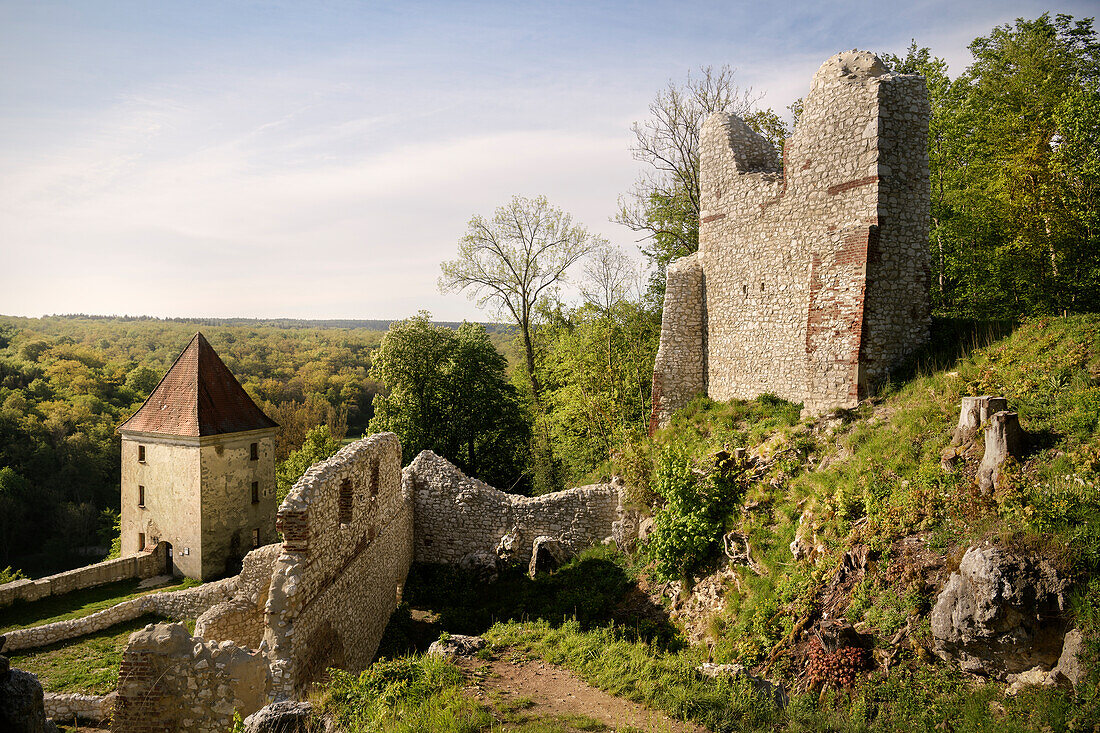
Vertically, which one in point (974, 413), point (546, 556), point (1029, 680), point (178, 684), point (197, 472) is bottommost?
point (546, 556)

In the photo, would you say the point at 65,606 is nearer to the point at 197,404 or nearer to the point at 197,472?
the point at 197,472

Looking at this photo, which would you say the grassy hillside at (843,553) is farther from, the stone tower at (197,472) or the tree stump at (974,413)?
the stone tower at (197,472)

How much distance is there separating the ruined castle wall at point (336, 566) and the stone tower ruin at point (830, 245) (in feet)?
26.4

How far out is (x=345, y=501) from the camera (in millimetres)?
9938

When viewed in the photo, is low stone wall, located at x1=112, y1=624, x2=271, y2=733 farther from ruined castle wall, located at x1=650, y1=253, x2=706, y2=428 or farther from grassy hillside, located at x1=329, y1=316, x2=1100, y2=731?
ruined castle wall, located at x1=650, y1=253, x2=706, y2=428

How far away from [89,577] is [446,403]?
1189 cm

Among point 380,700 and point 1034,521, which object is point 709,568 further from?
point 380,700

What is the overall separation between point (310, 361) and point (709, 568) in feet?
204

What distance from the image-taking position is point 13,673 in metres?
3.23

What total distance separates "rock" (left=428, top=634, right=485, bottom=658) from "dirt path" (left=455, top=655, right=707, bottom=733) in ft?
0.50

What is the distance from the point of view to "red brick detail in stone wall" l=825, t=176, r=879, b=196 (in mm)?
9789

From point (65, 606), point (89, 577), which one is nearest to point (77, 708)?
point (65, 606)

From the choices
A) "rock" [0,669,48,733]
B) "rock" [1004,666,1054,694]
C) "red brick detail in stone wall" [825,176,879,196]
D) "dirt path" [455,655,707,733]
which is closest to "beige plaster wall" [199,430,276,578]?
"dirt path" [455,655,707,733]

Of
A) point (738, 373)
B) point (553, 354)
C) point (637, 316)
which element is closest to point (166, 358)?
point (553, 354)
